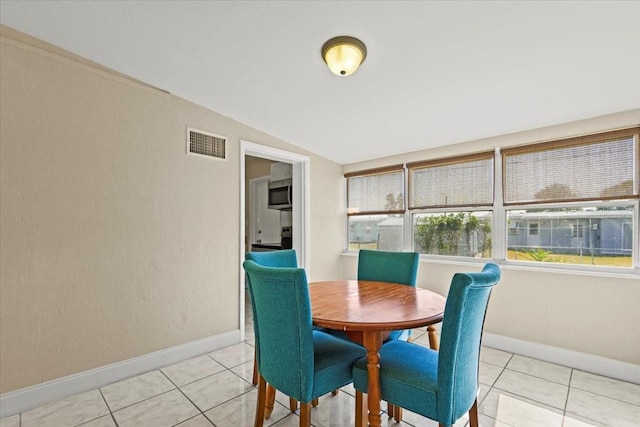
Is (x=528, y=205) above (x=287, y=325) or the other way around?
above

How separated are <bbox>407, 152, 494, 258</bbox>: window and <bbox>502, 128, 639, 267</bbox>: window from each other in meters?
0.21

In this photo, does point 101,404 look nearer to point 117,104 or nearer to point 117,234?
point 117,234

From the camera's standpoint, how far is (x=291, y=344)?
147 centimetres

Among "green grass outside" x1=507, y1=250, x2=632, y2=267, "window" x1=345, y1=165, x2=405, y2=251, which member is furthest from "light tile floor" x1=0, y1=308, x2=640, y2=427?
"window" x1=345, y1=165, x2=405, y2=251

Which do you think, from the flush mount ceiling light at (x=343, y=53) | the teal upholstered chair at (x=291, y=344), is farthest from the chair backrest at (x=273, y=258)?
the flush mount ceiling light at (x=343, y=53)

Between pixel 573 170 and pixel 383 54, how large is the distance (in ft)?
6.57

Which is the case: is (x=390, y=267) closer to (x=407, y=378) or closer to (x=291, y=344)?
(x=407, y=378)

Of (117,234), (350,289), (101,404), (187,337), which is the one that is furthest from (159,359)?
(350,289)

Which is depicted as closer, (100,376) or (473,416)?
(473,416)

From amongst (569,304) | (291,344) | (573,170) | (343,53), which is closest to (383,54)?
(343,53)

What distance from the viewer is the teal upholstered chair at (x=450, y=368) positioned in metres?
1.31

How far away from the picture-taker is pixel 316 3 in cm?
167

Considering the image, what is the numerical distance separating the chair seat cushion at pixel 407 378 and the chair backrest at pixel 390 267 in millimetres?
926

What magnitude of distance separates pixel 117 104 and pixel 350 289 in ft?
7.72
